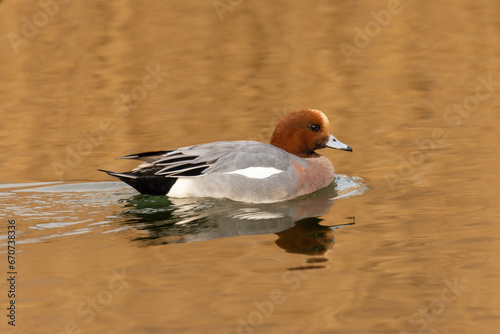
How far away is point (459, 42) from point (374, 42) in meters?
1.59

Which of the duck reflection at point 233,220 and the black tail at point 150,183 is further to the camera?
the black tail at point 150,183

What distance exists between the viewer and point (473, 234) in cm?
718

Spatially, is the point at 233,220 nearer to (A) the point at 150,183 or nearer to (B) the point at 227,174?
Result: (B) the point at 227,174

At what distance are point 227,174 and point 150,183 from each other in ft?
2.57

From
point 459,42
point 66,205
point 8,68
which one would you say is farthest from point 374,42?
point 66,205

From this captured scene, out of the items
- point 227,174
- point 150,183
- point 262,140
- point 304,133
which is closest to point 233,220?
point 227,174

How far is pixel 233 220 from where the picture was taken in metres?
7.91

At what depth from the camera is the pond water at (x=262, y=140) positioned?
231 inches

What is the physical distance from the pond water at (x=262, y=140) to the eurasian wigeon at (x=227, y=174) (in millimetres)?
155

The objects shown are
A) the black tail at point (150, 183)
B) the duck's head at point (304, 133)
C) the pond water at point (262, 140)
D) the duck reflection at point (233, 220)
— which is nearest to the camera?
the pond water at point (262, 140)

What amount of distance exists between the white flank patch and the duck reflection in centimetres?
29

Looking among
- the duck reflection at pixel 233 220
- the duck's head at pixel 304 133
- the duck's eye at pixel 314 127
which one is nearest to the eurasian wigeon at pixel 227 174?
the duck reflection at pixel 233 220

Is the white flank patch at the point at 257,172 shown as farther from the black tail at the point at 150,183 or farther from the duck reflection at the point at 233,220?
the black tail at the point at 150,183

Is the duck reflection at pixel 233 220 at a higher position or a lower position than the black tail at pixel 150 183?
lower
